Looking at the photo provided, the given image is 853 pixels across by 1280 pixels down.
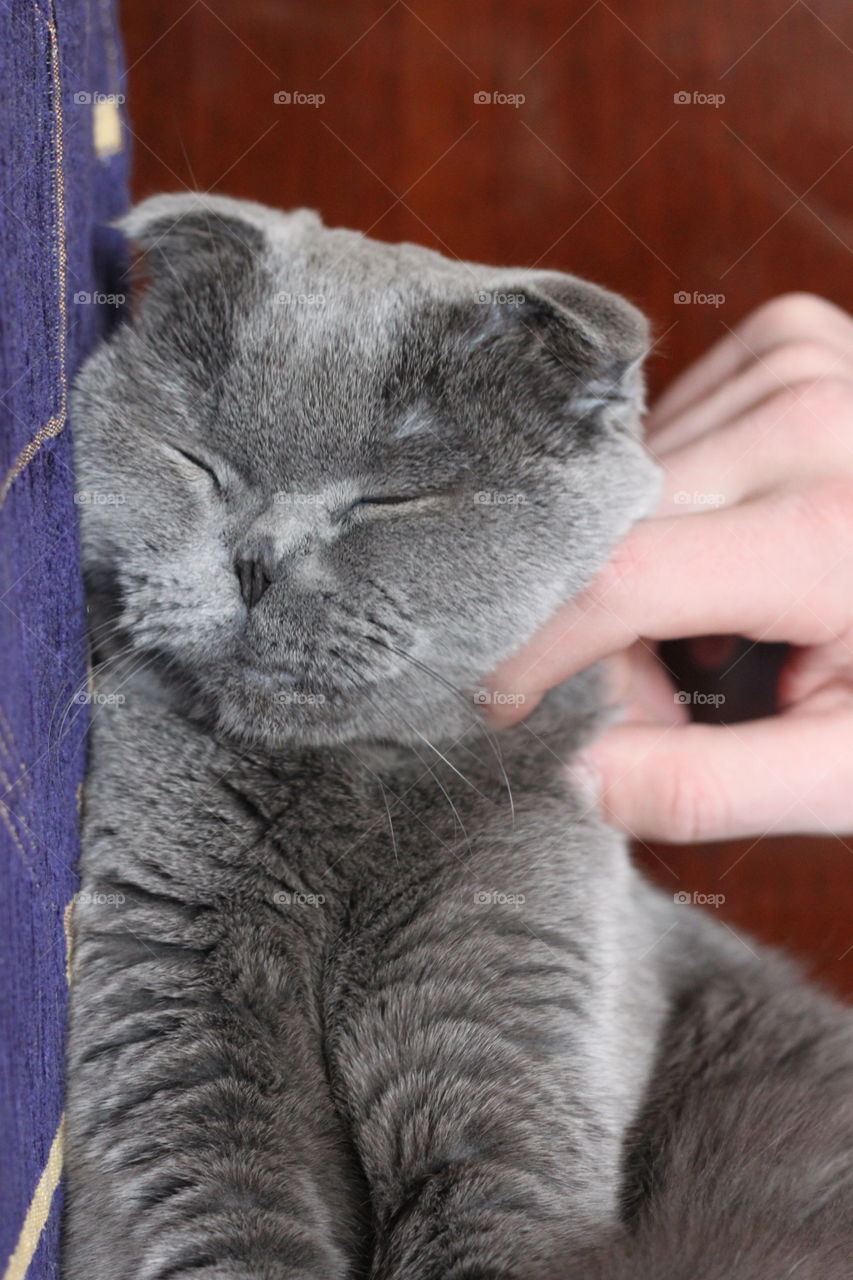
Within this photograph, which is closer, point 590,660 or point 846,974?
point 590,660

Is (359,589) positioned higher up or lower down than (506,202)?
lower down

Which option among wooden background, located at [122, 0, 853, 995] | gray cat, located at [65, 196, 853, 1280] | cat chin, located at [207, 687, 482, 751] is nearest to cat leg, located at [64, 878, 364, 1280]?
gray cat, located at [65, 196, 853, 1280]

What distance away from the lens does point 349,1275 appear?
0.73m

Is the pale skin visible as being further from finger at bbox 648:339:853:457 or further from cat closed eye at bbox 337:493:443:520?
cat closed eye at bbox 337:493:443:520

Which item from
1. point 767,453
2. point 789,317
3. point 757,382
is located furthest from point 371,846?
point 789,317

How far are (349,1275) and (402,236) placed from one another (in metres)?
1.23

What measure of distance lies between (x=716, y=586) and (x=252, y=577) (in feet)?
1.31

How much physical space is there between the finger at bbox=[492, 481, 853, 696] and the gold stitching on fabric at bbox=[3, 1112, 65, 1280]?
43 cm

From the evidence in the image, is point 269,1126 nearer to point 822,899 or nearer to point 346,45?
point 822,899

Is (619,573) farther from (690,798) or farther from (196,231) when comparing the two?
(196,231)

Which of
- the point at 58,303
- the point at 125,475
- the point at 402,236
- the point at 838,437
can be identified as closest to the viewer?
the point at 58,303

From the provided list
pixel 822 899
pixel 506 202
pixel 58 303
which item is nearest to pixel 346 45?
pixel 506 202

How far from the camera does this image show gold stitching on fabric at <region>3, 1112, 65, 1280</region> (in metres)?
0.56

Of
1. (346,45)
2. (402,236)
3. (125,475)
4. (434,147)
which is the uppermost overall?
(346,45)
